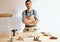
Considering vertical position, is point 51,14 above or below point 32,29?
above

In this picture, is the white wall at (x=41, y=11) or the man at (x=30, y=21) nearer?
the man at (x=30, y=21)

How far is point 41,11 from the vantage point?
87.1 inches

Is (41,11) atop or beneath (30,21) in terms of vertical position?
atop

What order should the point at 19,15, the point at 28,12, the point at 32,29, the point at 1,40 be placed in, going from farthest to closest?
1. the point at 19,15
2. the point at 28,12
3. the point at 32,29
4. the point at 1,40

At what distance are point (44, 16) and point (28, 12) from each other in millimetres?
513

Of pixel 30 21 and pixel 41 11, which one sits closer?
pixel 30 21

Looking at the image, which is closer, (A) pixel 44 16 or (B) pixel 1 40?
(B) pixel 1 40

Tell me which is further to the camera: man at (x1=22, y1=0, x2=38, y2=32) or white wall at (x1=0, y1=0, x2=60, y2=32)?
white wall at (x1=0, y1=0, x2=60, y2=32)

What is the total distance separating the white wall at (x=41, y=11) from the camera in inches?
86.4

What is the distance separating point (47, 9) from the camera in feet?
7.27

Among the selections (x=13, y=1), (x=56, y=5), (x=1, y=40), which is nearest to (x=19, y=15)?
(x=13, y=1)

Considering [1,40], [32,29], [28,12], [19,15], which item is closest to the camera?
[1,40]

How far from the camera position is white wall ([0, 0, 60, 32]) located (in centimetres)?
219

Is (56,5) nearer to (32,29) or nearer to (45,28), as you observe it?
(45,28)
